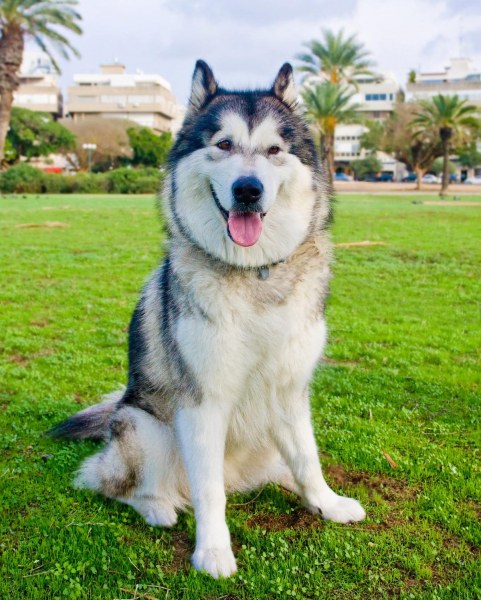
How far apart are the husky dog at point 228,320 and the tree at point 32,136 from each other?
69.9 m

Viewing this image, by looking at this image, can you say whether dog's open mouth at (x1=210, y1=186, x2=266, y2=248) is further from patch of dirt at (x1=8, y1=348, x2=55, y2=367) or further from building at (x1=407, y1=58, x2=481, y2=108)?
building at (x1=407, y1=58, x2=481, y2=108)

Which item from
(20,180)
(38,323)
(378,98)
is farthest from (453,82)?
(38,323)

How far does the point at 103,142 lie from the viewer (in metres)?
76.1

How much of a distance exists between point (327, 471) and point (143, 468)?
1.38m

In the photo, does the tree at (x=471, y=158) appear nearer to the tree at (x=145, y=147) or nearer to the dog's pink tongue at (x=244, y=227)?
the tree at (x=145, y=147)

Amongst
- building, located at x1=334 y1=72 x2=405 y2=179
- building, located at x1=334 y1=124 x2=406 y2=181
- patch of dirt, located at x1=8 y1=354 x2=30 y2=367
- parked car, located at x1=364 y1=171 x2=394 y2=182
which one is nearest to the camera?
patch of dirt, located at x1=8 y1=354 x2=30 y2=367

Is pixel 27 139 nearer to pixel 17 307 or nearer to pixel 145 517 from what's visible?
pixel 17 307

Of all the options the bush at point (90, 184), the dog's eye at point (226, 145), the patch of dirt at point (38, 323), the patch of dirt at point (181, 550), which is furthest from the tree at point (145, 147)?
the patch of dirt at point (181, 550)

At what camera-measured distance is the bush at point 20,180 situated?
43.4m

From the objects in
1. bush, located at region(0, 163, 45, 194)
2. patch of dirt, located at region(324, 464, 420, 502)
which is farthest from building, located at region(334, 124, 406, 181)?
patch of dirt, located at region(324, 464, 420, 502)

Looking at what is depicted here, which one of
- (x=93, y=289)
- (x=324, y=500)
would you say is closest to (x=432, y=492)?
(x=324, y=500)

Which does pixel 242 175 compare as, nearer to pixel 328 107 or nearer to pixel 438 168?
pixel 328 107

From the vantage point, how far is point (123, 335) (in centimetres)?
756

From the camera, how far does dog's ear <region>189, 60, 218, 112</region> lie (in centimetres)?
346
